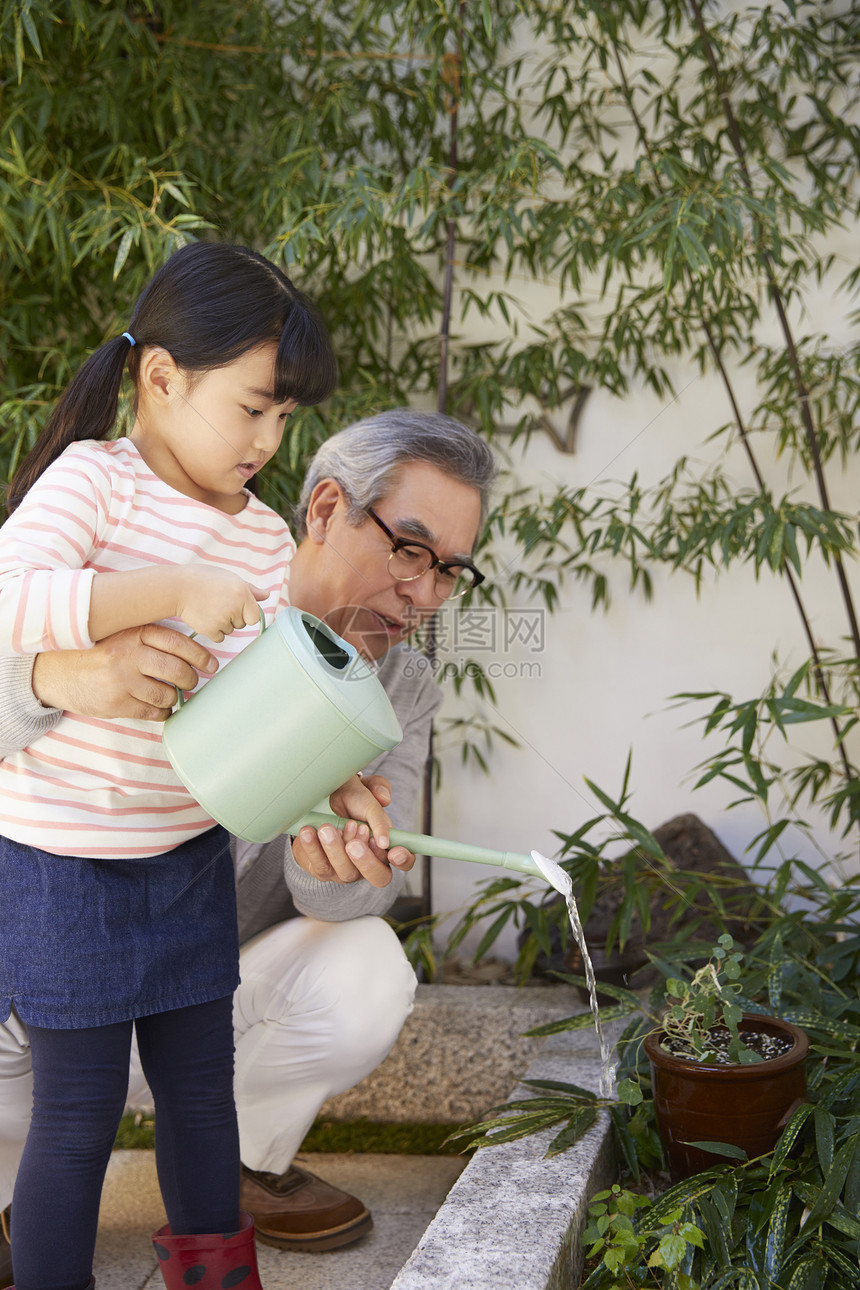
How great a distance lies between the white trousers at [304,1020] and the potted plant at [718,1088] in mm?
350

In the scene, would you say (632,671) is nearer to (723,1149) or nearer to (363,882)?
(363,882)

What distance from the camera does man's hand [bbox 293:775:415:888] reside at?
3.38 feet

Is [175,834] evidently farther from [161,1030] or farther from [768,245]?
[768,245]

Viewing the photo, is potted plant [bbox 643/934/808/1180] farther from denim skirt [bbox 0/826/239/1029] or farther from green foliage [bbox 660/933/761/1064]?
denim skirt [bbox 0/826/239/1029]

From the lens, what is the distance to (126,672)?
3.06 ft

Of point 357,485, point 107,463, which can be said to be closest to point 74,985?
point 107,463

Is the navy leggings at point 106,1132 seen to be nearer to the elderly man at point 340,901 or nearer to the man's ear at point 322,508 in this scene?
the elderly man at point 340,901

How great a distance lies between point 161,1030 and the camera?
110 cm

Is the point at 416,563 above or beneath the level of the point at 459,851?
above

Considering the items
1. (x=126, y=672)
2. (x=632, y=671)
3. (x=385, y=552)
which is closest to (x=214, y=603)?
(x=126, y=672)

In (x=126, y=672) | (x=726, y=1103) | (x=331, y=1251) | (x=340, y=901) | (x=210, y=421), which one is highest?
(x=210, y=421)

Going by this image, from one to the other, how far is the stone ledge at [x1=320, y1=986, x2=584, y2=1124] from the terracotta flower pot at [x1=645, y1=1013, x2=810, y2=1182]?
2.59ft

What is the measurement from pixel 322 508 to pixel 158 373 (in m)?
0.38

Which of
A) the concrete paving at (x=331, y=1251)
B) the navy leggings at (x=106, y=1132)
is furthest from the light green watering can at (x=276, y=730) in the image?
the concrete paving at (x=331, y=1251)
